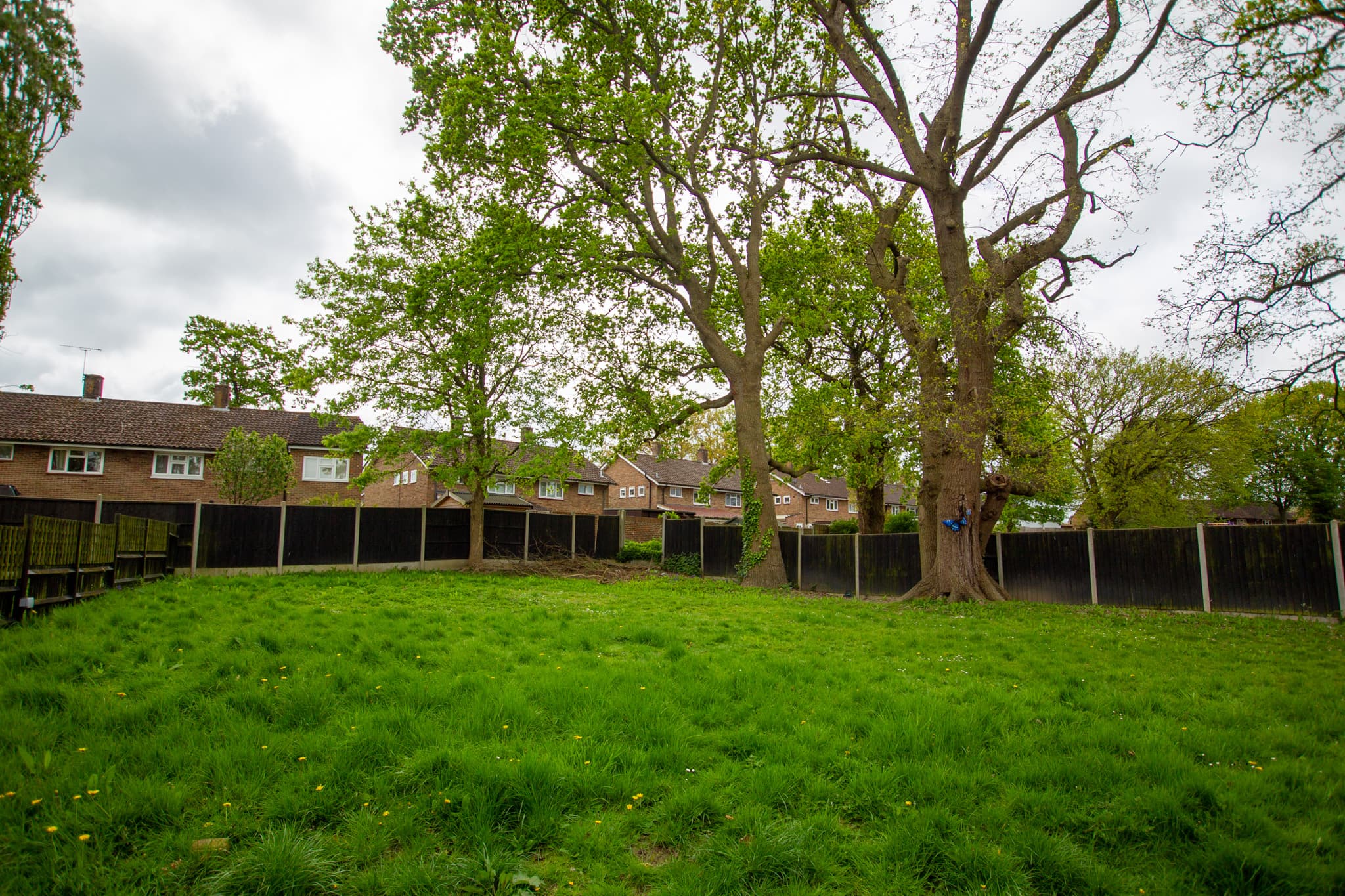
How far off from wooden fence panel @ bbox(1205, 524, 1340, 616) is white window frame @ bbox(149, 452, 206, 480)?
118 feet

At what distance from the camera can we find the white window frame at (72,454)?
90.4ft

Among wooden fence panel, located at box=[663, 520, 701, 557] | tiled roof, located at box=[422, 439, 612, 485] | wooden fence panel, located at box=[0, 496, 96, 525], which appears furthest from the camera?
wooden fence panel, located at box=[663, 520, 701, 557]

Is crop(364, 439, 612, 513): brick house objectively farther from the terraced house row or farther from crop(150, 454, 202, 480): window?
crop(150, 454, 202, 480): window

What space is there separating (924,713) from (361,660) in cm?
472

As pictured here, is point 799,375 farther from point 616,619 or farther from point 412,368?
point 616,619

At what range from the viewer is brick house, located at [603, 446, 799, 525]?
5056cm

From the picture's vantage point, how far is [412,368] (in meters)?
20.7

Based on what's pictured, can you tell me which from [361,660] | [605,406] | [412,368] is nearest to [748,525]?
[605,406]

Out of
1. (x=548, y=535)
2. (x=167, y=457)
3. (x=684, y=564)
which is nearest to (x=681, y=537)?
(x=684, y=564)

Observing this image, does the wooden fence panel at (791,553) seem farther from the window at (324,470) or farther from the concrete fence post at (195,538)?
the window at (324,470)

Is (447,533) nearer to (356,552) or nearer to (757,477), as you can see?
(356,552)

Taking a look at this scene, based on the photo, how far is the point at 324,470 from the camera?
109 ft

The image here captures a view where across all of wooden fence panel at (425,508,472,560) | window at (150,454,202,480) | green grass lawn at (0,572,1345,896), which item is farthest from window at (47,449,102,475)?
green grass lawn at (0,572,1345,896)

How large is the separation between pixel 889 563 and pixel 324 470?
2804cm
